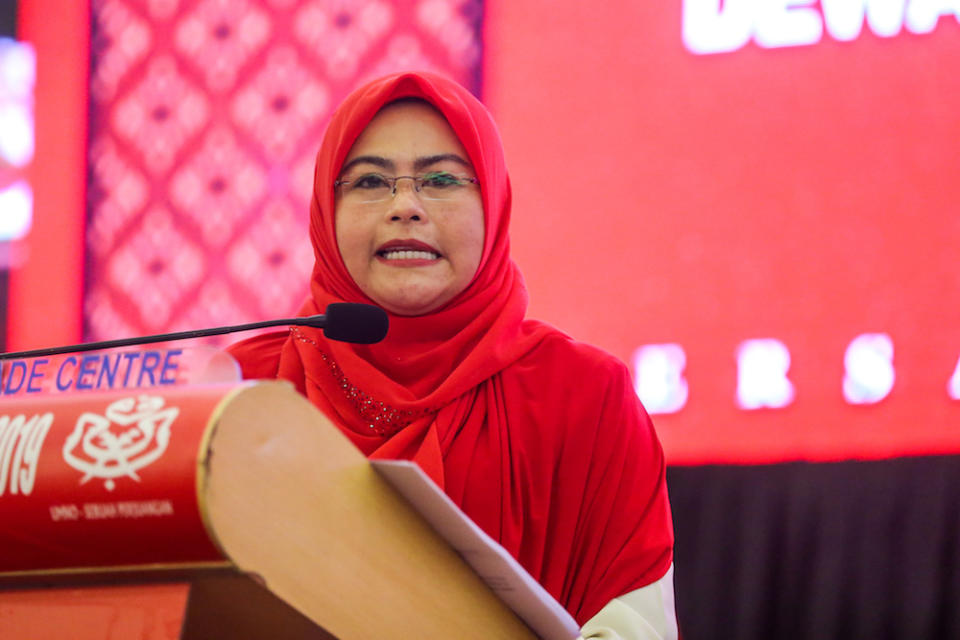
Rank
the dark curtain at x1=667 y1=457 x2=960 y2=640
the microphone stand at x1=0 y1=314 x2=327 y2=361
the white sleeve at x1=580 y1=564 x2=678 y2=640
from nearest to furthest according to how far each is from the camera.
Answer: the microphone stand at x1=0 y1=314 x2=327 y2=361 → the white sleeve at x1=580 y1=564 x2=678 y2=640 → the dark curtain at x1=667 y1=457 x2=960 y2=640

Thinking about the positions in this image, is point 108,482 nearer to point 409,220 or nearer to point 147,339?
point 147,339

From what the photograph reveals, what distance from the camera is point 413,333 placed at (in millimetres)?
1321

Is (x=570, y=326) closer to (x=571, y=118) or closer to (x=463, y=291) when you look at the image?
(x=571, y=118)

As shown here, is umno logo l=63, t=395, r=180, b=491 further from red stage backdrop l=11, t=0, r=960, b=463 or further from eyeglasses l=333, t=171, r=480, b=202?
red stage backdrop l=11, t=0, r=960, b=463

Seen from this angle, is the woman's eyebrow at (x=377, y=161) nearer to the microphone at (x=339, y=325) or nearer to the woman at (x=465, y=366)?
the woman at (x=465, y=366)

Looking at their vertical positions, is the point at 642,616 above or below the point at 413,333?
below

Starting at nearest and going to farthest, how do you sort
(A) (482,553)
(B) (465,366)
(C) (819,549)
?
(A) (482,553) < (B) (465,366) < (C) (819,549)

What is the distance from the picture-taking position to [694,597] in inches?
78.1

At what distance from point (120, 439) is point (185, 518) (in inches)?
2.6

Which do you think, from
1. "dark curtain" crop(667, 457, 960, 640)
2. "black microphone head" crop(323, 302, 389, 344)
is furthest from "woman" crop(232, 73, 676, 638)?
"dark curtain" crop(667, 457, 960, 640)

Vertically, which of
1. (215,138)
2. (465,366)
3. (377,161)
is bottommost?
(465,366)

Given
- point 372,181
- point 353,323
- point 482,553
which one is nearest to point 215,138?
point 372,181

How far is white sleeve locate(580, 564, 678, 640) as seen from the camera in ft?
3.43

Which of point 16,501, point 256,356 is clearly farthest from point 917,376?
point 16,501
